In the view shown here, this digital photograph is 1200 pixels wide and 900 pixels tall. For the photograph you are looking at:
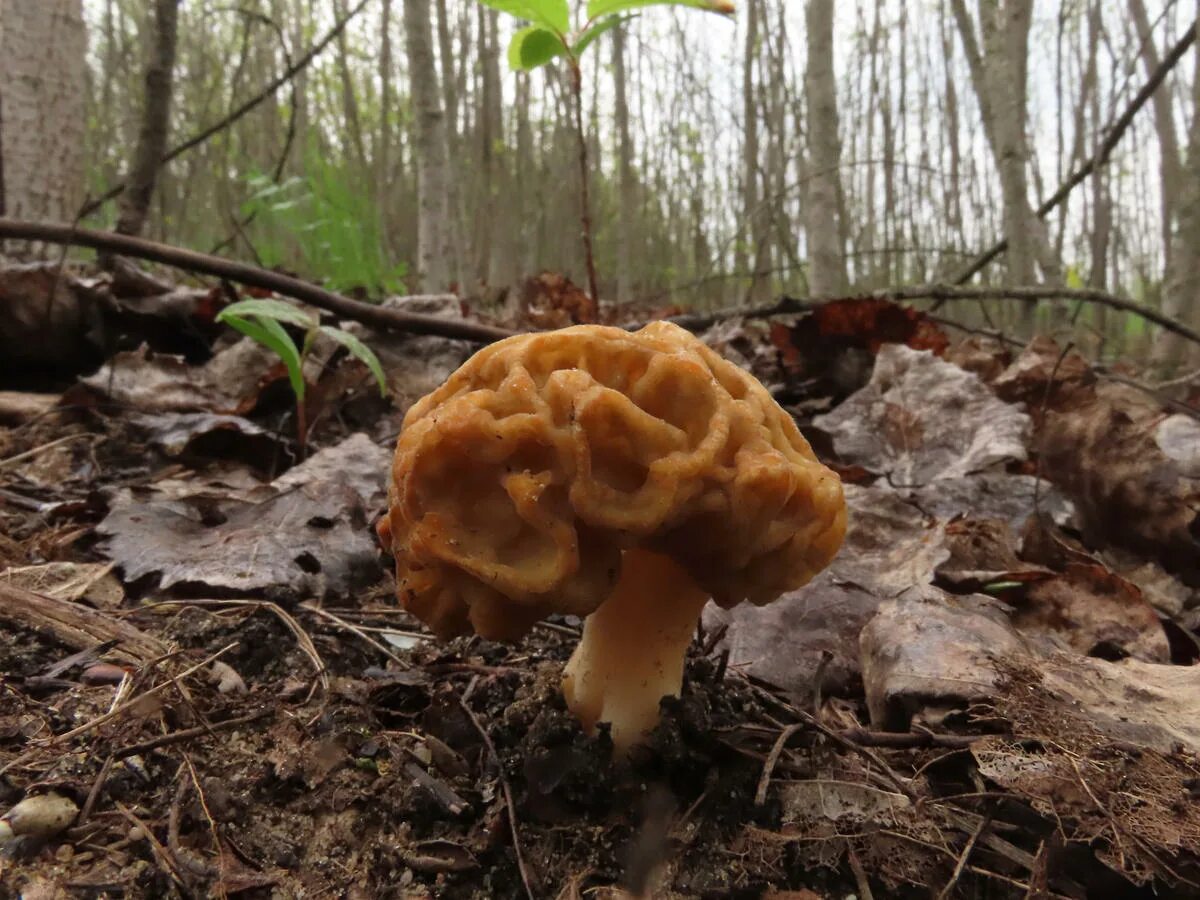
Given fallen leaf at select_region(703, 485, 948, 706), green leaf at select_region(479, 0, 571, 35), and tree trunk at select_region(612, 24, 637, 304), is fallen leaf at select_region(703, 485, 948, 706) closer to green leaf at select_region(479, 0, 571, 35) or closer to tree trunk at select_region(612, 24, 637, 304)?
green leaf at select_region(479, 0, 571, 35)

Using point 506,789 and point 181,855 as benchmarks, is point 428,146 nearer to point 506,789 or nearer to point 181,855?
point 506,789

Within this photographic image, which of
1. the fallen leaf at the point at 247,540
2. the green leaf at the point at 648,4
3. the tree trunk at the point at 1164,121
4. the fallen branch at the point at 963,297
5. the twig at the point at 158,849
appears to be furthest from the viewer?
the tree trunk at the point at 1164,121

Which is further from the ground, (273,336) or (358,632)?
(273,336)

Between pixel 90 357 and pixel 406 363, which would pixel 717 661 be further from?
pixel 90 357

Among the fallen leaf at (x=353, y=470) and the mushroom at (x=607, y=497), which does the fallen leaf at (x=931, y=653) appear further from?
the fallen leaf at (x=353, y=470)

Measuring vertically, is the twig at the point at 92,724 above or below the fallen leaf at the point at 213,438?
below

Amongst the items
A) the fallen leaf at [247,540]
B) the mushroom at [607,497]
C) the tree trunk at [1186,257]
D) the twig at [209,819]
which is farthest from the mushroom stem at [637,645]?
the tree trunk at [1186,257]

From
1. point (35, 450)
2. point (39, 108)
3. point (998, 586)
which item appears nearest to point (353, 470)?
point (35, 450)
